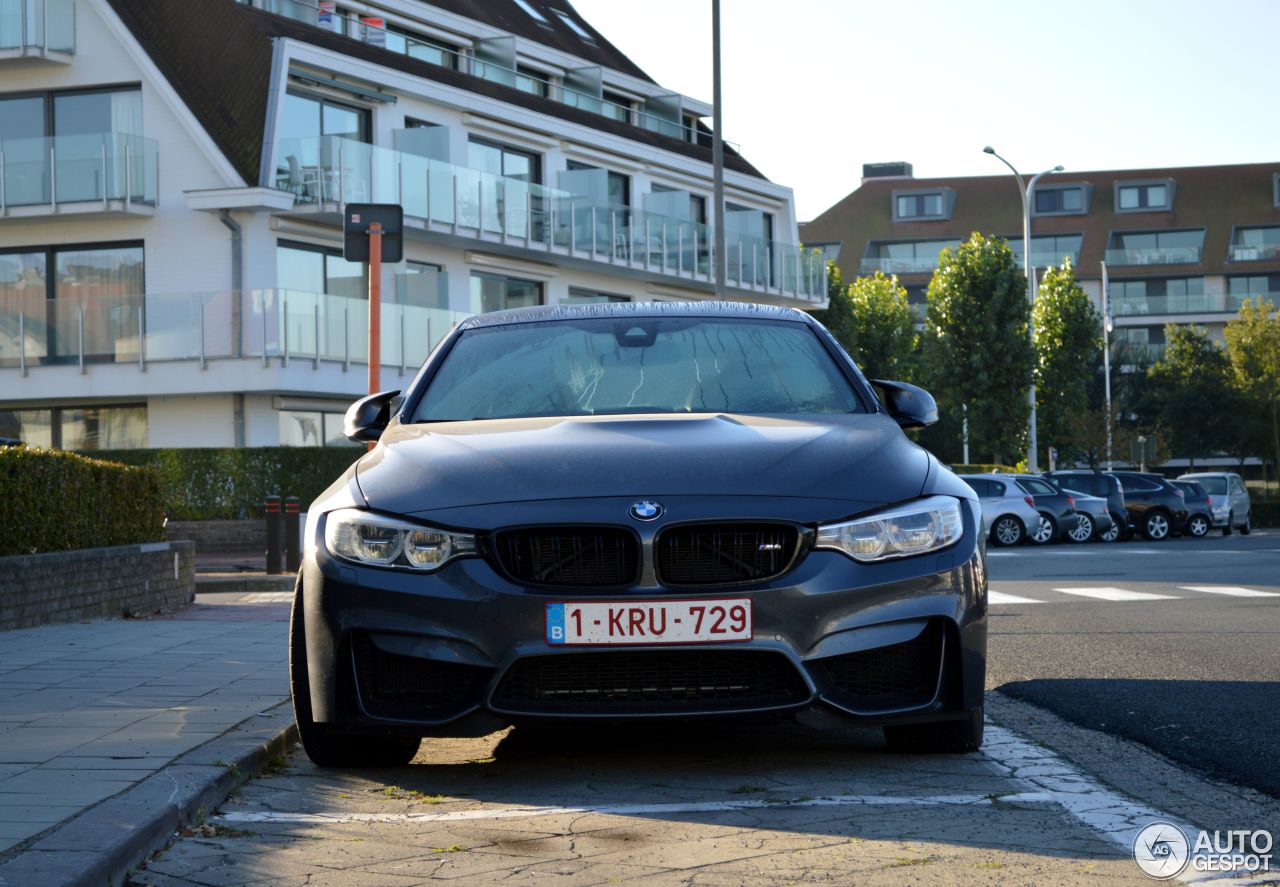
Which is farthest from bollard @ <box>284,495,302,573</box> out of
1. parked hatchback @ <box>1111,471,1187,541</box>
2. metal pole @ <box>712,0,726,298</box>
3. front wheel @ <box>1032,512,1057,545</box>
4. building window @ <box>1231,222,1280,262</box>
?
building window @ <box>1231,222,1280,262</box>

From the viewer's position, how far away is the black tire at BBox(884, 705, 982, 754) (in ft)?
20.0

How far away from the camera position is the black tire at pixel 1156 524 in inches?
1640

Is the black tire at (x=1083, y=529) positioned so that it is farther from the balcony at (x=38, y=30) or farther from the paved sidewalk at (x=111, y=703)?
the paved sidewalk at (x=111, y=703)

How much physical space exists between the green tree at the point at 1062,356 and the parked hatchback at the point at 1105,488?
25019 mm

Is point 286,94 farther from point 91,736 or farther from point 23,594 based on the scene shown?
point 91,736

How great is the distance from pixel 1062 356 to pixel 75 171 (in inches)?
1687

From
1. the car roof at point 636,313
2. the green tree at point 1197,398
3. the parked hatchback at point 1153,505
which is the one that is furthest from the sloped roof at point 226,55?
the green tree at point 1197,398

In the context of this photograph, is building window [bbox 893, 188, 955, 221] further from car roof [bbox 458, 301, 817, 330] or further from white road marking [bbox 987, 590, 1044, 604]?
car roof [bbox 458, 301, 817, 330]

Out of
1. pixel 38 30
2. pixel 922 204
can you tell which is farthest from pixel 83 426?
pixel 922 204

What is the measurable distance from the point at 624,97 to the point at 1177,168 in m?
57.2

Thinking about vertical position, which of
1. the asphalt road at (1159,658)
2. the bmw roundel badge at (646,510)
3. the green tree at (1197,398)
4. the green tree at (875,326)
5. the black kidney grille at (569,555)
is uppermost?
the green tree at (875,326)

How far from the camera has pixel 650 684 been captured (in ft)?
18.1

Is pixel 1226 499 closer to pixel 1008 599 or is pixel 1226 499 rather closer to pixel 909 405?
pixel 1008 599

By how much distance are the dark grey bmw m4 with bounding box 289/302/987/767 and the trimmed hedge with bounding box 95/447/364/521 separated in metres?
24.1
